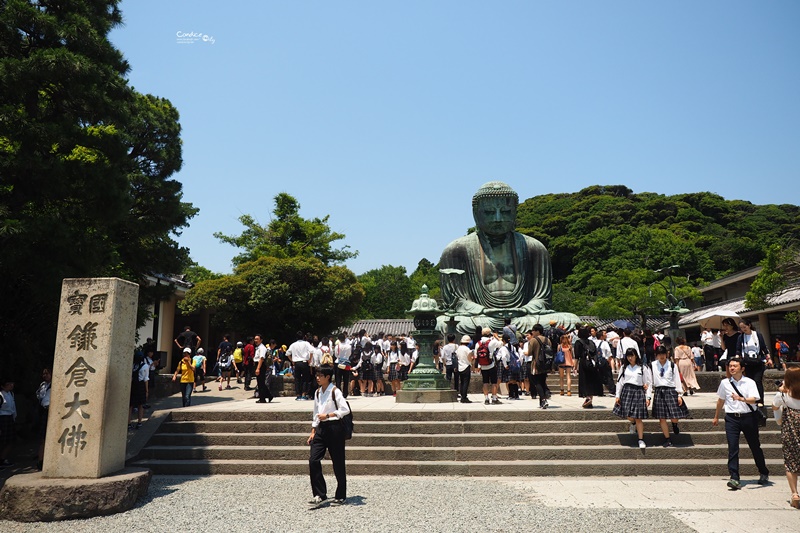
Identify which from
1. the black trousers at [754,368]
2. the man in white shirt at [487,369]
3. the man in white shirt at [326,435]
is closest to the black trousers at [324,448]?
the man in white shirt at [326,435]

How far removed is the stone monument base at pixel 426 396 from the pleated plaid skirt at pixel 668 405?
3.90 metres

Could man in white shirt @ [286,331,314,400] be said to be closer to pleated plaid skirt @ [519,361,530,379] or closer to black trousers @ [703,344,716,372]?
pleated plaid skirt @ [519,361,530,379]

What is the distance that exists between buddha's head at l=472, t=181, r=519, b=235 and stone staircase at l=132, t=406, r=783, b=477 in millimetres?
10869

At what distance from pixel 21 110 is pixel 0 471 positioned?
4899 millimetres

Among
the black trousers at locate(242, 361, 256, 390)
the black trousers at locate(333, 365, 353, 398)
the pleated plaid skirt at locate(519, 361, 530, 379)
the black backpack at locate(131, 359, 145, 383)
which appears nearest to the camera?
the black backpack at locate(131, 359, 145, 383)

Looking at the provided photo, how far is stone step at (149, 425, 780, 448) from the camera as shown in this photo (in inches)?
311

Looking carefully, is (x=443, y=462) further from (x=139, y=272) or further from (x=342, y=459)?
(x=139, y=272)

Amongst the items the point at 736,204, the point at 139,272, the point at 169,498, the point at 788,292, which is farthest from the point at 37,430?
the point at 736,204

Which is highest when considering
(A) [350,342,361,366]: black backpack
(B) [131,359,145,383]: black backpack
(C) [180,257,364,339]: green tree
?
(C) [180,257,364,339]: green tree

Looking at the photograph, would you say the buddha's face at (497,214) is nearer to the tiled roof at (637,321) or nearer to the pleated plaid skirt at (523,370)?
the pleated plaid skirt at (523,370)

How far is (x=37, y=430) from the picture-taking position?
972 centimetres

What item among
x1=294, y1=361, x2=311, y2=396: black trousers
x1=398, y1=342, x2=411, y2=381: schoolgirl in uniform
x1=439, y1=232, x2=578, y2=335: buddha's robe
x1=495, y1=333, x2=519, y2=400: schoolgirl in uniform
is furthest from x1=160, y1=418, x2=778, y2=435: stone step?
x1=439, y1=232, x2=578, y2=335: buddha's robe

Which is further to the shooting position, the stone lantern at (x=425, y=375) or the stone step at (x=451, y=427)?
the stone lantern at (x=425, y=375)

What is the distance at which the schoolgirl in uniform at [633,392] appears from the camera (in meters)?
7.65
